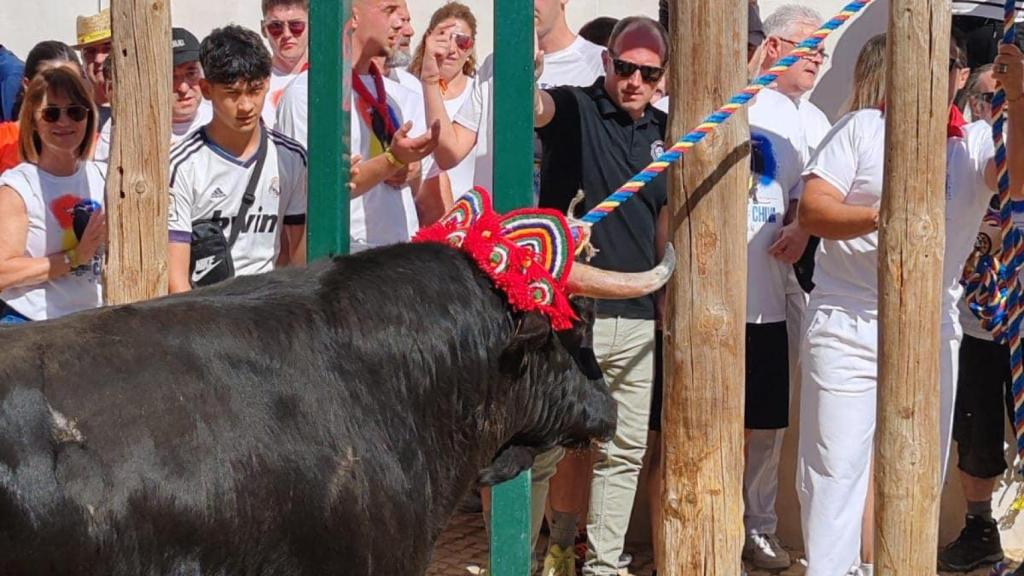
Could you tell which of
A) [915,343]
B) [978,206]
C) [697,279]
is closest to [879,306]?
[915,343]

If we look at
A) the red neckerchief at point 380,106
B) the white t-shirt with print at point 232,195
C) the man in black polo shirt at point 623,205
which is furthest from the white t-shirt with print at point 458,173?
the white t-shirt with print at point 232,195

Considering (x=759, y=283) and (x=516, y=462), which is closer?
(x=516, y=462)

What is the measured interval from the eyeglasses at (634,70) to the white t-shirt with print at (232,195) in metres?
1.36

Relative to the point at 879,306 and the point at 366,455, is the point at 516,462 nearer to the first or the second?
the point at 366,455

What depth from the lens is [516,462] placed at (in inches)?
181

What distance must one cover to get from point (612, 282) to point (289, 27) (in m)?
3.57

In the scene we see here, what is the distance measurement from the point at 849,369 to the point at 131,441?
3.29 m

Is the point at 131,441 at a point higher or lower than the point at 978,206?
lower

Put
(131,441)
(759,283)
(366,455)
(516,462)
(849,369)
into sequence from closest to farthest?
1. (131,441)
2. (366,455)
3. (516,462)
4. (849,369)
5. (759,283)

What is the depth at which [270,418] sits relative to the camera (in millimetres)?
3592

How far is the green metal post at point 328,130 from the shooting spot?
200 inches

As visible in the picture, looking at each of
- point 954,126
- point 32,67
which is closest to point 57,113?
point 32,67

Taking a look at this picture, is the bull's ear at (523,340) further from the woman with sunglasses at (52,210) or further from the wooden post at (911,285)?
the woman with sunglasses at (52,210)

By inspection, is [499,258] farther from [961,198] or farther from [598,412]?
[961,198]
